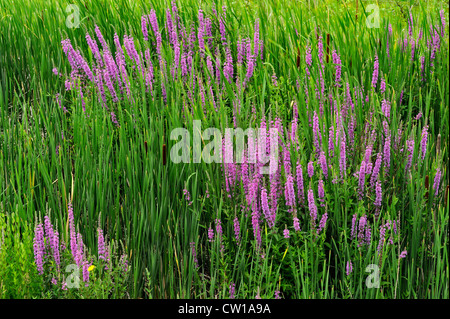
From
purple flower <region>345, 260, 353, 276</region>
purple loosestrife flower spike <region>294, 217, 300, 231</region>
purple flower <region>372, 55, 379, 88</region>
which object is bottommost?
purple flower <region>345, 260, 353, 276</region>

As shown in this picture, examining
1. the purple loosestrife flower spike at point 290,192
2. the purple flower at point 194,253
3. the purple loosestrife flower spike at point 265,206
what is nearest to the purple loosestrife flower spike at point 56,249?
the purple flower at point 194,253

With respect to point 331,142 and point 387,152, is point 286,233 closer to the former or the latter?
point 331,142

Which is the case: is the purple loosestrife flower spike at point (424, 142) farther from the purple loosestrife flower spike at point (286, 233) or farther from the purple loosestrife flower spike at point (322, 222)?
the purple loosestrife flower spike at point (286, 233)

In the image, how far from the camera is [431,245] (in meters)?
2.37

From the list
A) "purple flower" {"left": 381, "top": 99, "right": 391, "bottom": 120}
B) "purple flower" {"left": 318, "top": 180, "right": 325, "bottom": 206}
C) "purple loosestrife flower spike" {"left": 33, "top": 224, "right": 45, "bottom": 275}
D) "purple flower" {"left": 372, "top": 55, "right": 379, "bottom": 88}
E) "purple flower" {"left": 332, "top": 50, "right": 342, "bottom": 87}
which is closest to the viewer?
"purple loosestrife flower spike" {"left": 33, "top": 224, "right": 45, "bottom": 275}

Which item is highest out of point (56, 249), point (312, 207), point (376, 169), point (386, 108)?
point (386, 108)

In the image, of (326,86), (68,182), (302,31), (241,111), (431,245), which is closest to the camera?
(431,245)

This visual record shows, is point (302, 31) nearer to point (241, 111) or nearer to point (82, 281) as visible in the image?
point (241, 111)

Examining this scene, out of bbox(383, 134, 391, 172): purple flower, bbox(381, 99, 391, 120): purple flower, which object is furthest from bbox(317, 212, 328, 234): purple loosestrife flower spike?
bbox(381, 99, 391, 120): purple flower

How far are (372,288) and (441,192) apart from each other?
614 mm

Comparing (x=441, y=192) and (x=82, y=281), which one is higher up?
(x=441, y=192)

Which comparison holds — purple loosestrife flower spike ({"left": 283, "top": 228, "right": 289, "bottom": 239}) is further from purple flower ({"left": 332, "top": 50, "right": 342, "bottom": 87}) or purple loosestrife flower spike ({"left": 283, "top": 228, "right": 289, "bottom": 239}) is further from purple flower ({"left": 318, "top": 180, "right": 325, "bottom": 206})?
purple flower ({"left": 332, "top": 50, "right": 342, "bottom": 87})

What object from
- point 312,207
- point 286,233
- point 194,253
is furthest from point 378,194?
point 194,253

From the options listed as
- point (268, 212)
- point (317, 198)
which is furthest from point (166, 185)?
point (317, 198)
